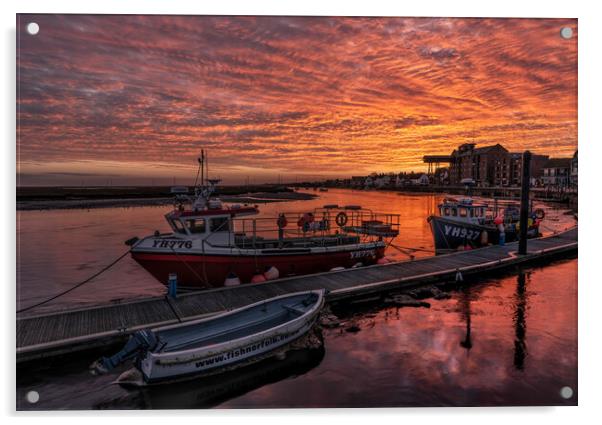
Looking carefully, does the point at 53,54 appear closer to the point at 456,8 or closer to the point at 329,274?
the point at 456,8

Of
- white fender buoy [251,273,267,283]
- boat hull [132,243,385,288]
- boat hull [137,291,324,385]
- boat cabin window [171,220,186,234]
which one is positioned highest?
boat cabin window [171,220,186,234]

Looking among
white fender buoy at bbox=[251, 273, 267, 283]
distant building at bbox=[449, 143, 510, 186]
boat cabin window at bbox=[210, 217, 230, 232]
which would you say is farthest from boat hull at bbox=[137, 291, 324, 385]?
distant building at bbox=[449, 143, 510, 186]

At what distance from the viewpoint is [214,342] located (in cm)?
798

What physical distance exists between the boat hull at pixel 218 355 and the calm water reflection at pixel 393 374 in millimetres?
229

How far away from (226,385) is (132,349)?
6.36 feet

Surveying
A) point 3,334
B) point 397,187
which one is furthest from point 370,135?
point 397,187

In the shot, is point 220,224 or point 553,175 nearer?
point 220,224

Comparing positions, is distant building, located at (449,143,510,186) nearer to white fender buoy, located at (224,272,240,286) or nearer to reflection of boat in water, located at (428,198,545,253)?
reflection of boat in water, located at (428,198,545,253)

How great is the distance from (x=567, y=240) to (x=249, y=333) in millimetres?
22099

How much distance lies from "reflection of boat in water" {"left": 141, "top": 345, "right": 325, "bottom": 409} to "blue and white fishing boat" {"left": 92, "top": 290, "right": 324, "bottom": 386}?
0.16m

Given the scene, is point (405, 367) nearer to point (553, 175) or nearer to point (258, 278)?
point (258, 278)

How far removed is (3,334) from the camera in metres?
6.69

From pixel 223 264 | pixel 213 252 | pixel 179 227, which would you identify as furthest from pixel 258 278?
pixel 179 227

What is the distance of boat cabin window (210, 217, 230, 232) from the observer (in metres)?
12.9
